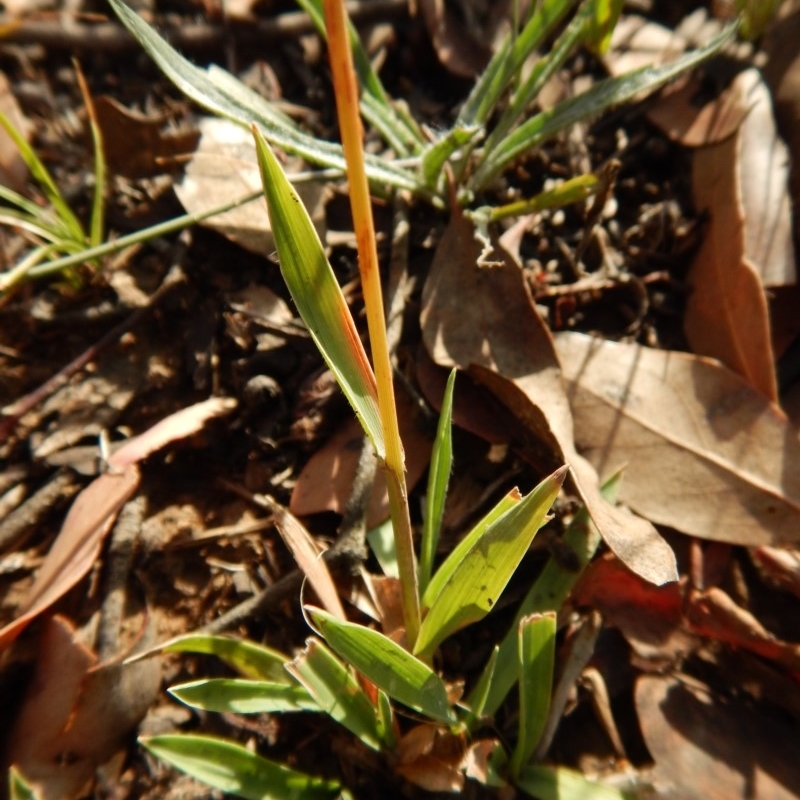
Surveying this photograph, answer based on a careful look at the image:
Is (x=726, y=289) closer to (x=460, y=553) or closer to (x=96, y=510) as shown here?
(x=460, y=553)

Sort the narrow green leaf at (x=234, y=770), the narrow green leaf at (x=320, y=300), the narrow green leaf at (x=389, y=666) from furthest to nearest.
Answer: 1. the narrow green leaf at (x=234, y=770)
2. the narrow green leaf at (x=389, y=666)
3. the narrow green leaf at (x=320, y=300)

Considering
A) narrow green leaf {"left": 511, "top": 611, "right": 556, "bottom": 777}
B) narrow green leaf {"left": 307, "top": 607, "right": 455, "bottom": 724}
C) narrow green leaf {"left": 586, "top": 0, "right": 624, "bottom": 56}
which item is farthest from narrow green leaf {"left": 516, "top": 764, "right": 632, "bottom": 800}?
narrow green leaf {"left": 586, "top": 0, "right": 624, "bottom": 56}

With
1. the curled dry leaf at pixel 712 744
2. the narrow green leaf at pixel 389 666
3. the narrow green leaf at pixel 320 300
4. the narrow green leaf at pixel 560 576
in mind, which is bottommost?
the curled dry leaf at pixel 712 744

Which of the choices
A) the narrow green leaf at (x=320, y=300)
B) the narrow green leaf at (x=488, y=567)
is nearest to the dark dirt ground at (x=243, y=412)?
the narrow green leaf at (x=488, y=567)

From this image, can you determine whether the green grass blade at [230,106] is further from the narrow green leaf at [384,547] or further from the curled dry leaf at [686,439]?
the narrow green leaf at [384,547]

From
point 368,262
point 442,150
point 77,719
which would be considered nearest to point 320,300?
point 368,262

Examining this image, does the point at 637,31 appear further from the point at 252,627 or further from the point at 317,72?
the point at 252,627
